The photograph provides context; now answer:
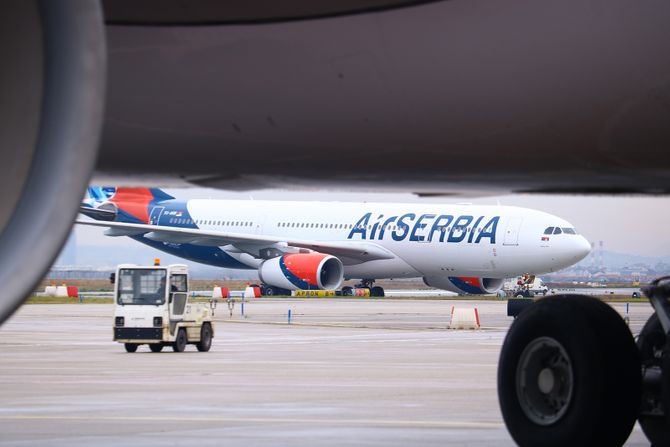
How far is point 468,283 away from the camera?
46.1 m

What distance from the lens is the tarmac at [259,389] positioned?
30.3 feet

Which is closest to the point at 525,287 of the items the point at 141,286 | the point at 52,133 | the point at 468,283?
the point at 468,283

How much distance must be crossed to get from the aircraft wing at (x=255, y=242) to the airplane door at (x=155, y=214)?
3.04 meters

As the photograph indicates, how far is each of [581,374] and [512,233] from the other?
34.7m

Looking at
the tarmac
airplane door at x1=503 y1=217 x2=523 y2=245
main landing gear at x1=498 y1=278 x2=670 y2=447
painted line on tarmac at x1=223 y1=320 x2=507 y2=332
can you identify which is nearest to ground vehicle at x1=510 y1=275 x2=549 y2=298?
airplane door at x1=503 y1=217 x2=523 y2=245

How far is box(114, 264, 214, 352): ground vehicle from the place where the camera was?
1959 centimetres

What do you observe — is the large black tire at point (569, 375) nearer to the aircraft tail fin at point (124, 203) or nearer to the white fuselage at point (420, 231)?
the white fuselage at point (420, 231)

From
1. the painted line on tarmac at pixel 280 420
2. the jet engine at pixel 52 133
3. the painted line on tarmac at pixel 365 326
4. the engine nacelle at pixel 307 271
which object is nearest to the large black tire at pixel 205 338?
the painted line on tarmac at pixel 365 326

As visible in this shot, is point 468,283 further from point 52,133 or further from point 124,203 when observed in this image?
point 52,133

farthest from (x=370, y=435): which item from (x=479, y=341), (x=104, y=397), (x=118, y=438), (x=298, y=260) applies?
(x=298, y=260)

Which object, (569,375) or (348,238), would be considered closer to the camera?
(569,375)

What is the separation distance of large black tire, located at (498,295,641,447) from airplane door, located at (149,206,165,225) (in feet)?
140

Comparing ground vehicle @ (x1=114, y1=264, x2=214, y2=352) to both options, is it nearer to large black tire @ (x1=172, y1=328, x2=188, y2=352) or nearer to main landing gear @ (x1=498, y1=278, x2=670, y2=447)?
large black tire @ (x1=172, y1=328, x2=188, y2=352)

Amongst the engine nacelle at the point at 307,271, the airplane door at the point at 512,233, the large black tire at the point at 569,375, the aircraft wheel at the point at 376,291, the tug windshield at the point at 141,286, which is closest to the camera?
the large black tire at the point at 569,375
